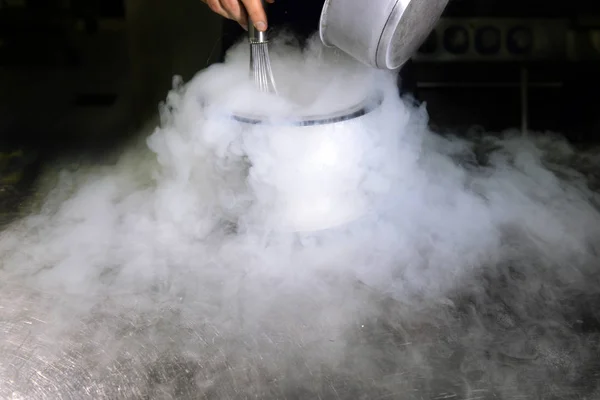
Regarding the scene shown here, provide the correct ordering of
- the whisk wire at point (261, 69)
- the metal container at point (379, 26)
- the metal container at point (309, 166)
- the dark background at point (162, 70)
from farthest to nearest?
the dark background at point (162, 70)
the whisk wire at point (261, 69)
the metal container at point (309, 166)
the metal container at point (379, 26)

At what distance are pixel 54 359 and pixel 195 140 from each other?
0.39 meters

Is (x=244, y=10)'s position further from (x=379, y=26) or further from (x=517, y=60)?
(x=517, y=60)

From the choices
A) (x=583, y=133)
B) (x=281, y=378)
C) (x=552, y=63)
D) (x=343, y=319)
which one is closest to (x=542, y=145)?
(x=583, y=133)

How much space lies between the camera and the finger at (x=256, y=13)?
910mm

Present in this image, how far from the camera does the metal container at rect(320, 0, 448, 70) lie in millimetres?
789

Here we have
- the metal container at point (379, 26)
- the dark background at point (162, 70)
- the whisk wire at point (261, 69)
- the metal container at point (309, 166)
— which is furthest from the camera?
the dark background at point (162, 70)

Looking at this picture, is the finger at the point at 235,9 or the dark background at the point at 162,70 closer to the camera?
the finger at the point at 235,9

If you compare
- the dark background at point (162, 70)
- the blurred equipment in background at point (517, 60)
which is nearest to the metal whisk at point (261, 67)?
the dark background at point (162, 70)

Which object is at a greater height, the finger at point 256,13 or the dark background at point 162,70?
the finger at point 256,13

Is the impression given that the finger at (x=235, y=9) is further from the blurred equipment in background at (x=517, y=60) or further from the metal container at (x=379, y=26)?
the blurred equipment in background at (x=517, y=60)

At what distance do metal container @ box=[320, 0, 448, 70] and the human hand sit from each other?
0.11 m

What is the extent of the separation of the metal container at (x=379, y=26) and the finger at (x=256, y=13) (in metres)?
0.10

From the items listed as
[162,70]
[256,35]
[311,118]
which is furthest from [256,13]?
[162,70]

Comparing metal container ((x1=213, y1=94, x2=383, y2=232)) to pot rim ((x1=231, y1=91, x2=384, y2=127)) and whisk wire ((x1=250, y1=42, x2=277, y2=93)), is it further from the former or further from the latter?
whisk wire ((x1=250, y1=42, x2=277, y2=93))
